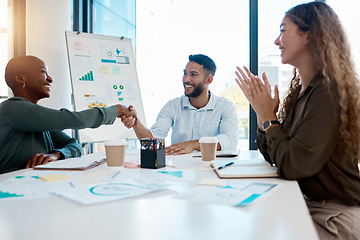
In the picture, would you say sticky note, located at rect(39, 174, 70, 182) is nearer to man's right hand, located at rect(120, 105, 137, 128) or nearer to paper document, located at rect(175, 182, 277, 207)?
paper document, located at rect(175, 182, 277, 207)

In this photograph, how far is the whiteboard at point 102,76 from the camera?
3260mm

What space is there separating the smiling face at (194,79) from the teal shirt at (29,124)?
1.04 meters

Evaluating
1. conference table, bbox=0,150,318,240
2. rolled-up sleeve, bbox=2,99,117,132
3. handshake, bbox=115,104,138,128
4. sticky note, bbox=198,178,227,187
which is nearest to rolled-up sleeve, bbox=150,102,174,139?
handshake, bbox=115,104,138,128

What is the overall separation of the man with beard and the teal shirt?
2.05 feet

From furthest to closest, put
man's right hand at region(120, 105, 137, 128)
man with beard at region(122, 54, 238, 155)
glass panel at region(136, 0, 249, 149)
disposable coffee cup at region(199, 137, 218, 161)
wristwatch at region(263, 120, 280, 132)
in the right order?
glass panel at region(136, 0, 249, 149), man with beard at region(122, 54, 238, 155), man's right hand at region(120, 105, 137, 128), disposable coffee cup at region(199, 137, 218, 161), wristwatch at region(263, 120, 280, 132)

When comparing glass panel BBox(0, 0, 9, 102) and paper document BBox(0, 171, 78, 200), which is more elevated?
glass panel BBox(0, 0, 9, 102)

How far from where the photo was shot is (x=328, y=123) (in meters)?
1.07

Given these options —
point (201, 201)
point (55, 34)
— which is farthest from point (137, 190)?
point (55, 34)

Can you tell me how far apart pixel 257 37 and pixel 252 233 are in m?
3.49

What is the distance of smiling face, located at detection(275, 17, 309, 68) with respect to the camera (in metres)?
1.33

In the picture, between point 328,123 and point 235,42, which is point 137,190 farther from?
point 235,42

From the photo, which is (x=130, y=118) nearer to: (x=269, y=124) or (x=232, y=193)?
(x=269, y=124)

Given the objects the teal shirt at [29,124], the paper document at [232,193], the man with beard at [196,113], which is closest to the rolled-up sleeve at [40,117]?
the teal shirt at [29,124]

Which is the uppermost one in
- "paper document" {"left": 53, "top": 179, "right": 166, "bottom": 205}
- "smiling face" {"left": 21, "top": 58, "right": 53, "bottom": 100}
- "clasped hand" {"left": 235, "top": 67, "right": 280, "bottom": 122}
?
"smiling face" {"left": 21, "top": 58, "right": 53, "bottom": 100}
